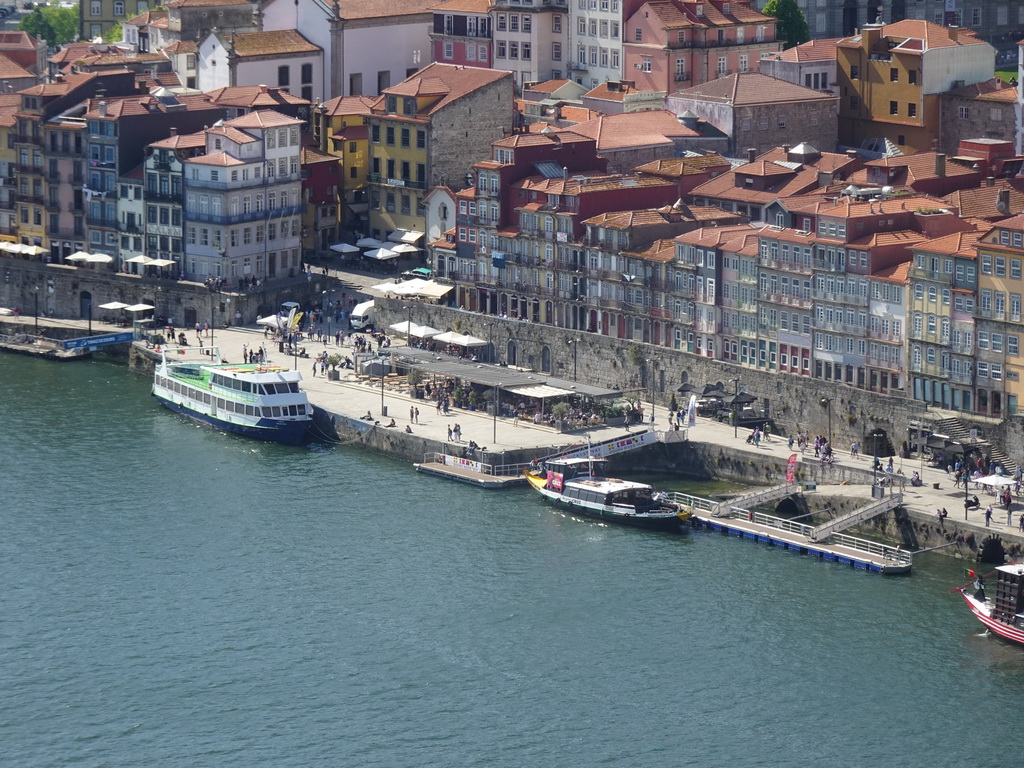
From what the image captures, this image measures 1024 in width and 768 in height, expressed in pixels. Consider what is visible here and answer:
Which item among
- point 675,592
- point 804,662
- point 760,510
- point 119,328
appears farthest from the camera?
point 119,328

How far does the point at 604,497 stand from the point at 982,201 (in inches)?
1246

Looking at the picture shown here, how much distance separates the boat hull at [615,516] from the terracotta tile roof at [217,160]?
44.7 meters

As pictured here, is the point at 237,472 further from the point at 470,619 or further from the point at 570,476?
the point at 470,619

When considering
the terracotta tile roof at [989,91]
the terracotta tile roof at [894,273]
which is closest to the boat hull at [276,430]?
the terracotta tile roof at [894,273]

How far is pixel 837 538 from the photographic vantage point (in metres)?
145

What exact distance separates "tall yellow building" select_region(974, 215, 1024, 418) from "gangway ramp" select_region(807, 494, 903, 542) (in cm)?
916

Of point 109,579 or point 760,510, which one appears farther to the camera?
point 760,510

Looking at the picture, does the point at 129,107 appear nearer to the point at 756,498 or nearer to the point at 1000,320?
the point at 756,498

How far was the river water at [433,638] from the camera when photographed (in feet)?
394

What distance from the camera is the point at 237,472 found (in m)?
161

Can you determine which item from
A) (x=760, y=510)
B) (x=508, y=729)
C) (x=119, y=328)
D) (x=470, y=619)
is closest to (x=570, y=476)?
(x=760, y=510)

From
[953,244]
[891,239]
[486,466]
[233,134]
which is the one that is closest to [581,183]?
[891,239]

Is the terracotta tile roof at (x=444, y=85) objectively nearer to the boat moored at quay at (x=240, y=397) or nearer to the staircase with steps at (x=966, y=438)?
the boat moored at quay at (x=240, y=397)

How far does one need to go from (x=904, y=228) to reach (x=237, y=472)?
40287 mm
